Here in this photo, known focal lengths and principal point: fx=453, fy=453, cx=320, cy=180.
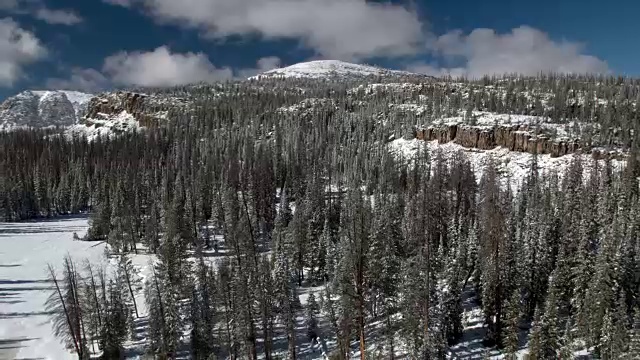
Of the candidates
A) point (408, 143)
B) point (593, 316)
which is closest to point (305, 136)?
point (408, 143)

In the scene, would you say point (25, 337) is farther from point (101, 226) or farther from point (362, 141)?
point (362, 141)

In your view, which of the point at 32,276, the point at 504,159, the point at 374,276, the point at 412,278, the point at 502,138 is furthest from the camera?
the point at 502,138

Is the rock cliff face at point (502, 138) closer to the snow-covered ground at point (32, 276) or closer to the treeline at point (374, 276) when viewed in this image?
the treeline at point (374, 276)

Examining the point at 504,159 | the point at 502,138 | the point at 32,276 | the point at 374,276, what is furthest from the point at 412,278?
the point at 502,138

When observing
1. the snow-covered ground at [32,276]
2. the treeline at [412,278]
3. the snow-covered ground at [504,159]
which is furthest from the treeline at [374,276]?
the snow-covered ground at [504,159]

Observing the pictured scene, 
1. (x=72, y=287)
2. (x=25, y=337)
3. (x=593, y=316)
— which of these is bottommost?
(x=25, y=337)

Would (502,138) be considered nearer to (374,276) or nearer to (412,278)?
(374,276)

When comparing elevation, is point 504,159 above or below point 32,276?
above

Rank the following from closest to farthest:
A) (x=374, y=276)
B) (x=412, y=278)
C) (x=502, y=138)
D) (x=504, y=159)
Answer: (x=412, y=278), (x=374, y=276), (x=504, y=159), (x=502, y=138)
